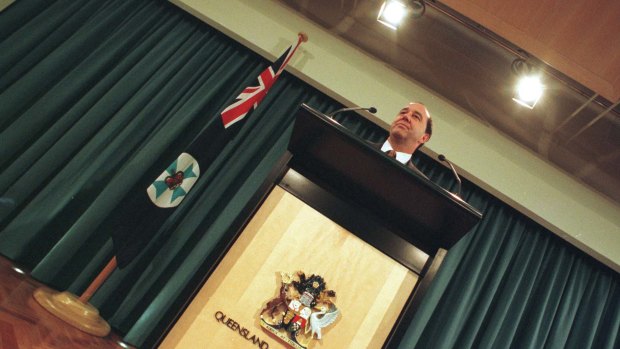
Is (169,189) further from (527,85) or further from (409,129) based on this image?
(527,85)

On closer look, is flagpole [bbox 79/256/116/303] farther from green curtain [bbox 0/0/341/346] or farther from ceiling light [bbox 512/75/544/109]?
ceiling light [bbox 512/75/544/109]

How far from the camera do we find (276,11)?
3.48 meters

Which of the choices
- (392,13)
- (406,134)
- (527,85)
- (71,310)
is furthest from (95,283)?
(527,85)

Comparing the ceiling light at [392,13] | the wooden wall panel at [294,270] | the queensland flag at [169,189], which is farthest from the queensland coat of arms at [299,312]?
the ceiling light at [392,13]

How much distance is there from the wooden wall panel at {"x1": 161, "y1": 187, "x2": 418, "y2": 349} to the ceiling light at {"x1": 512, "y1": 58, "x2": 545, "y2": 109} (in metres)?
2.29

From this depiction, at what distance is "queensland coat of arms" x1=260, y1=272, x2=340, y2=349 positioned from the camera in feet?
3.12

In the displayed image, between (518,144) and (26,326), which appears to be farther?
(518,144)

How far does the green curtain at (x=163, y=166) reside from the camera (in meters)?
2.42

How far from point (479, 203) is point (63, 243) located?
2.81m

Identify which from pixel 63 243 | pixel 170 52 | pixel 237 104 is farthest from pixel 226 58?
pixel 63 243

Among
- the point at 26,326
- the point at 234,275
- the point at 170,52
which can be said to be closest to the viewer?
the point at 234,275

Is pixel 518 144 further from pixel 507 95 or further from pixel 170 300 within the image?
pixel 170 300

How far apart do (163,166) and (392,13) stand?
1.88m

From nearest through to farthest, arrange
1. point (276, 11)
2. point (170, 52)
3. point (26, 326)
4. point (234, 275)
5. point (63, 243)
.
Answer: point (234, 275) → point (26, 326) → point (63, 243) → point (170, 52) → point (276, 11)
